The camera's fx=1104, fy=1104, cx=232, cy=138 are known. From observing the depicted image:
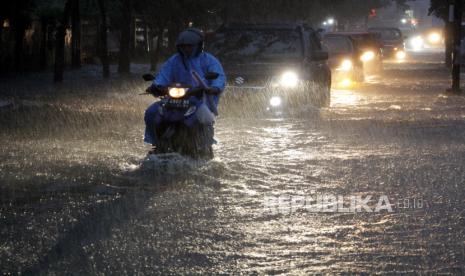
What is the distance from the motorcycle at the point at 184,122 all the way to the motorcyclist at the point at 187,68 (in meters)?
0.14

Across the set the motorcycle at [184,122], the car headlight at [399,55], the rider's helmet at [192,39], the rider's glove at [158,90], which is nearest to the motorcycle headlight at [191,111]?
the motorcycle at [184,122]

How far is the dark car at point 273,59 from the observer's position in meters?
20.0

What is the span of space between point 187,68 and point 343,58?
20.9 metres

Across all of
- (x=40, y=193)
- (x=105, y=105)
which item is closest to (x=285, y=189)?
(x=40, y=193)

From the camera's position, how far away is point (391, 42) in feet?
217

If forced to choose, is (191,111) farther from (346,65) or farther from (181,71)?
(346,65)

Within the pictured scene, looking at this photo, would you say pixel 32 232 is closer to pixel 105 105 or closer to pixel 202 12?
pixel 105 105

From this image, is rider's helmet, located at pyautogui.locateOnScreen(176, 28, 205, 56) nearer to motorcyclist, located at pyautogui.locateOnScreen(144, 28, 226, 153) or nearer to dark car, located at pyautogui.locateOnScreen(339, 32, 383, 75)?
motorcyclist, located at pyautogui.locateOnScreen(144, 28, 226, 153)

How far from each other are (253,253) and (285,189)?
3.20 metres

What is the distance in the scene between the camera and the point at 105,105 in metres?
23.5

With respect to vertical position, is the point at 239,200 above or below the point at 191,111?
below

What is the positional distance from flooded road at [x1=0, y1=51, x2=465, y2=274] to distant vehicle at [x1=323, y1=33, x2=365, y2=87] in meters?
14.2

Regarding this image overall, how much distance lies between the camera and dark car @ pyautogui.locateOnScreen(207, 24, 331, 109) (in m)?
20.0

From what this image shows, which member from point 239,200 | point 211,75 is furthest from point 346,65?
point 239,200
